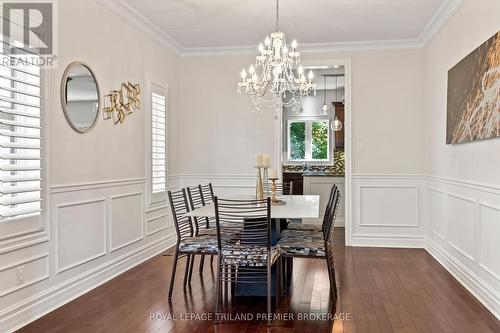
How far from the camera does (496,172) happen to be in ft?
11.5

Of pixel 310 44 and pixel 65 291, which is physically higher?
pixel 310 44

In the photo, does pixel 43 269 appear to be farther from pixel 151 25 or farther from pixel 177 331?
pixel 151 25

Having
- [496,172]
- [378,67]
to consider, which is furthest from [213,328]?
[378,67]

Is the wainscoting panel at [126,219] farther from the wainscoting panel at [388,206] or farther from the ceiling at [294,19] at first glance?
the wainscoting panel at [388,206]

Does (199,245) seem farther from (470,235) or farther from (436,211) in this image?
(436,211)

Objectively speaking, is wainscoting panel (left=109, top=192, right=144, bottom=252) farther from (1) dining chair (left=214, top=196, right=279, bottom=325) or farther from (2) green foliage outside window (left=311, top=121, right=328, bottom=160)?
(2) green foliage outside window (left=311, top=121, right=328, bottom=160)

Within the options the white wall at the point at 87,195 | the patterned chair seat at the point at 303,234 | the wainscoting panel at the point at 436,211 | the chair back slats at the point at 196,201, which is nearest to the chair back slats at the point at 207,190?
the chair back slats at the point at 196,201

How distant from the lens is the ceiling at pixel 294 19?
4.69 m

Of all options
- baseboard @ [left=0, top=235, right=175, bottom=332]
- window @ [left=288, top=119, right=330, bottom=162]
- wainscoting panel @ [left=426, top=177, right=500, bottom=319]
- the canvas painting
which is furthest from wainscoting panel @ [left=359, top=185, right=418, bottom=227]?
window @ [left=288, top=119, right=330, bottom=162]

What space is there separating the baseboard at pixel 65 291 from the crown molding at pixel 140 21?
2583 millimetres

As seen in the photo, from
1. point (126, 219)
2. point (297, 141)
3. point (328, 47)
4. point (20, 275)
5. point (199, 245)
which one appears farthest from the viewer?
point (297, 141)

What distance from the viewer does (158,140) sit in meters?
5.90

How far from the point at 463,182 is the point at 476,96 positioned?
88 centimetres

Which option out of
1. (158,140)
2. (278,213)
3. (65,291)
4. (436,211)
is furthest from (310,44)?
(65,291)
